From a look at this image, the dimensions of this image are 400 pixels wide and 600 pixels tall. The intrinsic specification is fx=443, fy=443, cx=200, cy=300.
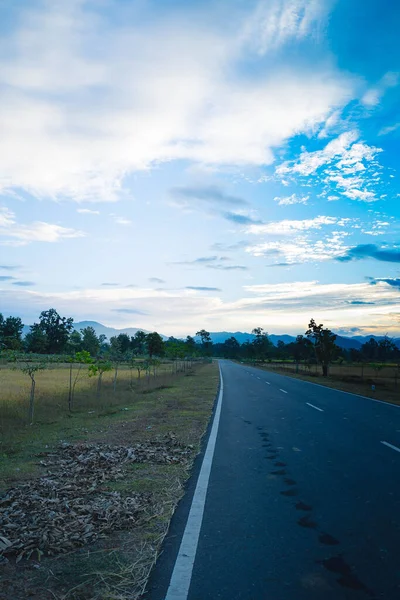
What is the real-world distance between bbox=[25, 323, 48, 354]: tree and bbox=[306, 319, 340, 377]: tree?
6661 centimetres

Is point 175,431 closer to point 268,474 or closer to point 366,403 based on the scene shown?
point 268,474

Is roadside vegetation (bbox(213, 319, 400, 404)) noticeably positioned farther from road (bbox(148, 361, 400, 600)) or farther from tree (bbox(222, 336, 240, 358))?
road (bbox(148, 361, 400, 600))

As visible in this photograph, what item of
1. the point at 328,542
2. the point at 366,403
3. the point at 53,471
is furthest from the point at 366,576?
the point at 366,403

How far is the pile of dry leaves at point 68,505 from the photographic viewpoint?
434 cm

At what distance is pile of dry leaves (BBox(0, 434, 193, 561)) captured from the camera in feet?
14.2

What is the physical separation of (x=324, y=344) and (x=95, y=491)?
39813 mm

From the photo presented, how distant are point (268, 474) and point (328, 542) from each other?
2640 mm

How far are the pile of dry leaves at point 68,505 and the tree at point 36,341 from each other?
90522mm

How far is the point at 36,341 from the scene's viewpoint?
95688 millimetres

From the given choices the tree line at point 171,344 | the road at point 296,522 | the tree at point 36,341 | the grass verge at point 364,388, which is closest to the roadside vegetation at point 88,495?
the road at point 296,522

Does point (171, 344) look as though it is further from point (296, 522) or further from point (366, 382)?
point (296, 522)

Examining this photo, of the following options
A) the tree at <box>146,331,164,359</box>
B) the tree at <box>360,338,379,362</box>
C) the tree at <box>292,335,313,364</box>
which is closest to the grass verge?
the tree at <box>292,335,313,364</box>

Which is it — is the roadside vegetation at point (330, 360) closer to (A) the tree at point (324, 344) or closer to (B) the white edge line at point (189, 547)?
(A) the tree at point (324, 344)

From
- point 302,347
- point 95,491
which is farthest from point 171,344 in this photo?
point 95,491
